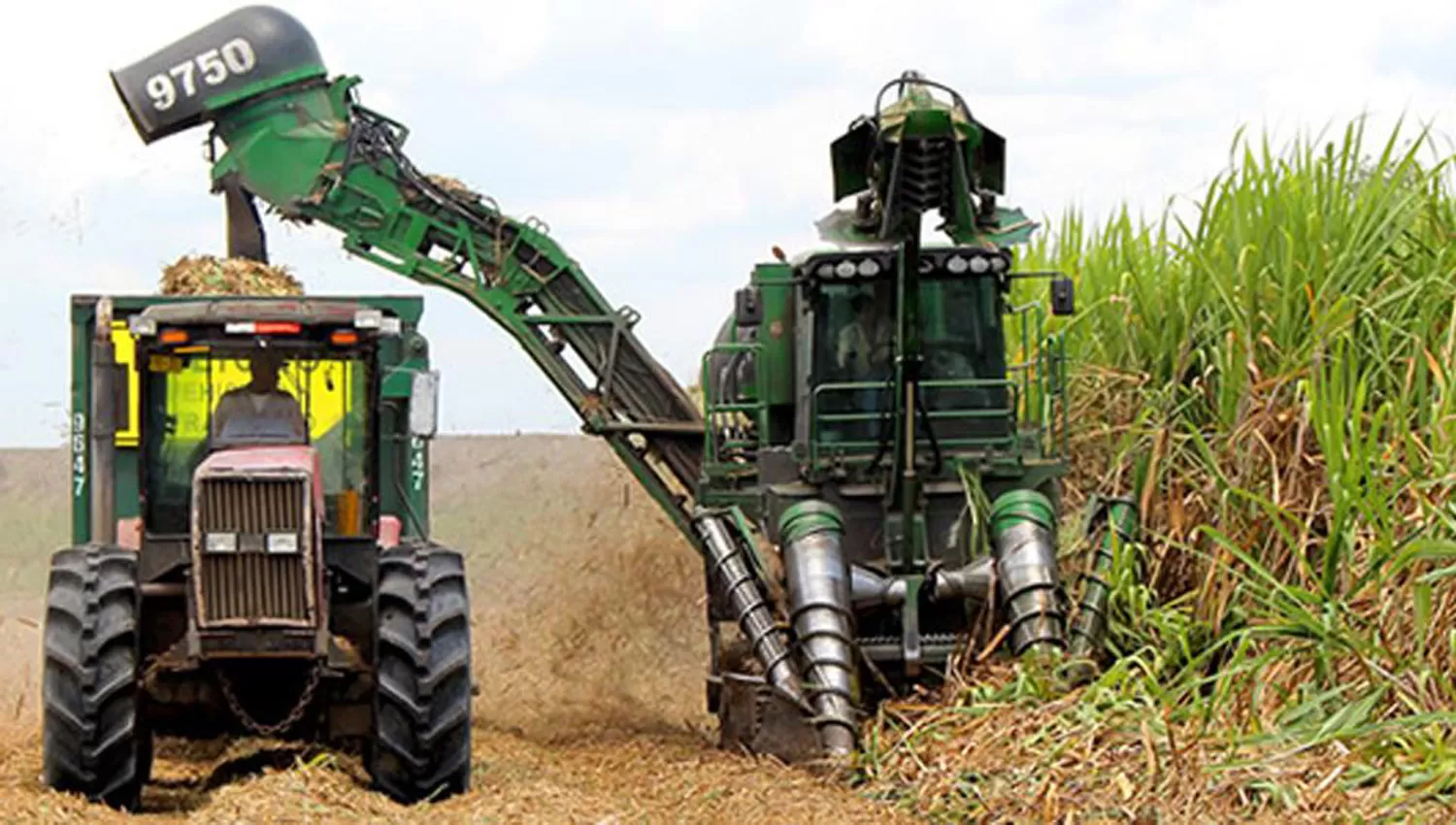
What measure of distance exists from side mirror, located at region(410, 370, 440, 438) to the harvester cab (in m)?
0.01

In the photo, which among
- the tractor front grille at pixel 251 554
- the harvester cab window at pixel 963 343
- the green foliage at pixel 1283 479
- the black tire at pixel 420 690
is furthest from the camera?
the harvester cab window at pixel 963 343

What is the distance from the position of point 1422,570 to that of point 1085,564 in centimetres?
285

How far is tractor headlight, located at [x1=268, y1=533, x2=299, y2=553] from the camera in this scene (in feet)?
32.3

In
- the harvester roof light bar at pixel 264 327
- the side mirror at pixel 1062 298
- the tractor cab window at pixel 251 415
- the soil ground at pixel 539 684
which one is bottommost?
the soil ground at pixel 539 684

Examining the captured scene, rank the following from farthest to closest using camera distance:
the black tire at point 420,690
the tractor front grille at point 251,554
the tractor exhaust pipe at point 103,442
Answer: the tractor exhaust pipe at point 103,442 < the black tire at point 420,690 < the tractor front grille at point 251,554

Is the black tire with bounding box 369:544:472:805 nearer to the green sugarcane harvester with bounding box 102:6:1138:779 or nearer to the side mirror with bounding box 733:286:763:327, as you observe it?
the green sugarcane harvester with bounding box 102:6:1138:779

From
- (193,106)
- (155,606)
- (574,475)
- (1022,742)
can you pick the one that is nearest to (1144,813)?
(1022,742)

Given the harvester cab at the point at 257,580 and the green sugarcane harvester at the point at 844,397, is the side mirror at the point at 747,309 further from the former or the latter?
the harvester cab at the point at 257,580

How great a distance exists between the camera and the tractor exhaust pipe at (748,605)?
36.4 feet

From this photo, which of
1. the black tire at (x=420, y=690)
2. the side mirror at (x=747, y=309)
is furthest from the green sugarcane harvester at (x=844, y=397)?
the black tire at (x=420, y=690)

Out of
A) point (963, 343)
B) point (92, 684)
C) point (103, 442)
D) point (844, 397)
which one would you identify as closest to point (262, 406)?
point (92, 684)

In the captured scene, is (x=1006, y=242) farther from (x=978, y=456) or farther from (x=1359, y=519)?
(x=1359, y=519)

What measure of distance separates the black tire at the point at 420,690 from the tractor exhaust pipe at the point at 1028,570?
2538 mm

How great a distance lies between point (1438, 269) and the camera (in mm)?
10680
